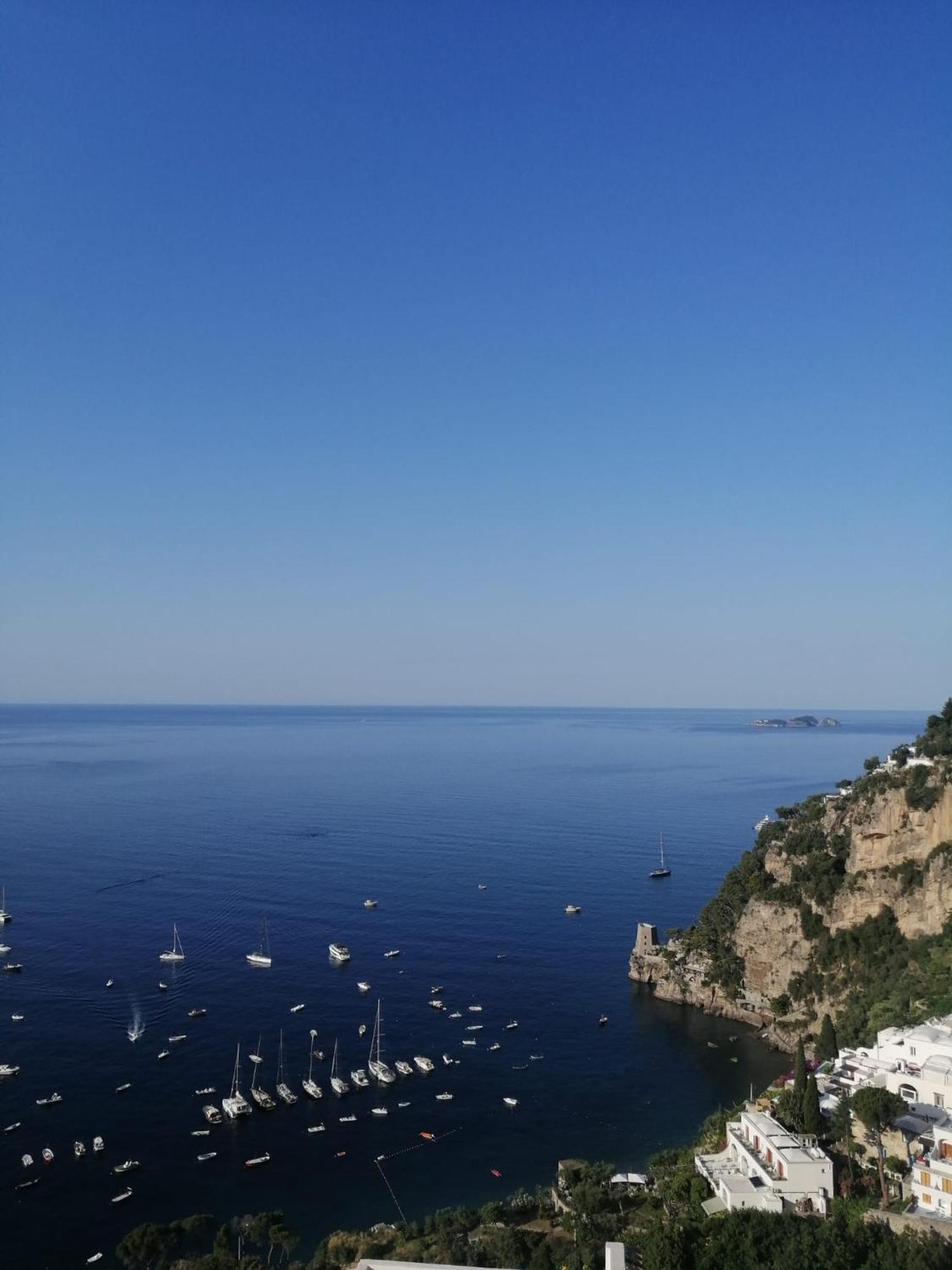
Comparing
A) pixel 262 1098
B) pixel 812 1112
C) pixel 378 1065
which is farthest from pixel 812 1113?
pixel 262 1098

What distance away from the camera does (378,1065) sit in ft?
172

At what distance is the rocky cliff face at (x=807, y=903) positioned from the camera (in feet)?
188

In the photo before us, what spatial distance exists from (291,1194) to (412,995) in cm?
2397

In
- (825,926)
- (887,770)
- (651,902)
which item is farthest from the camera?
(651,902)

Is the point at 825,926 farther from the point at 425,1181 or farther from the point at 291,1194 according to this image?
the point at 291,1194

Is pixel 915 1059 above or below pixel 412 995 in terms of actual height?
above

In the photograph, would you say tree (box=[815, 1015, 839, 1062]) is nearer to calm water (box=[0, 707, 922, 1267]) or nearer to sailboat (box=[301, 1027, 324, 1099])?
calm water (box=[0, 707, 922, 1267])

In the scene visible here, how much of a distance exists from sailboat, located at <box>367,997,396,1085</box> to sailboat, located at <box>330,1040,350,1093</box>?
196 centimetres

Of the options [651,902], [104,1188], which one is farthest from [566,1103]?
[651,902]

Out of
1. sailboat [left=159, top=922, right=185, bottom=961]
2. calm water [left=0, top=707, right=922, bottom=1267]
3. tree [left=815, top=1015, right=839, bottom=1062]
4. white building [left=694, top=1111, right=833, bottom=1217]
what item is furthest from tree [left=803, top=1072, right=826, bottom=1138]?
sailboat [left=159, top=922, right=185, bottom=961]

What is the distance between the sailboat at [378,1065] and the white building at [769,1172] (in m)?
21.4

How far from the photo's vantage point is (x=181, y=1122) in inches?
1827

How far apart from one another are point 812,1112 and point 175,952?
5358 centimetres

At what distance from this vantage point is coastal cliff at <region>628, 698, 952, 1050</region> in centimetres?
5403
